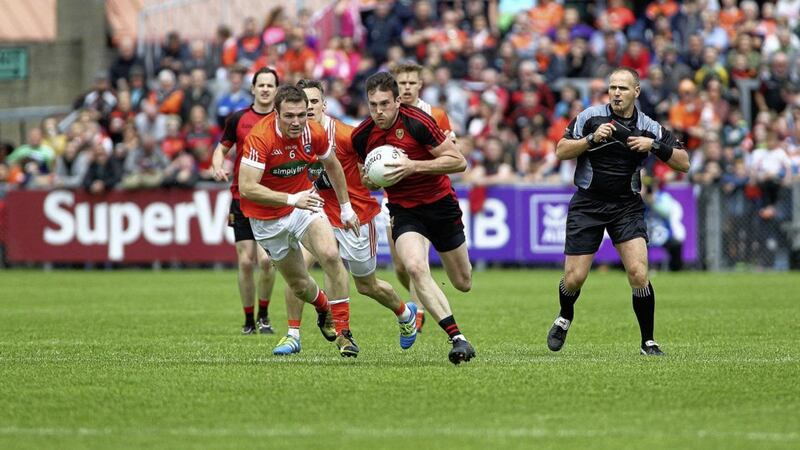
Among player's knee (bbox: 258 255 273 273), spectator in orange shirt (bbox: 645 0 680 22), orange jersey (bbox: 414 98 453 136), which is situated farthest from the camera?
spectator in orange shirt (bbox: 645 0 680 22)

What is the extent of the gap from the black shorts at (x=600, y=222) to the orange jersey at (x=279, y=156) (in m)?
2.08

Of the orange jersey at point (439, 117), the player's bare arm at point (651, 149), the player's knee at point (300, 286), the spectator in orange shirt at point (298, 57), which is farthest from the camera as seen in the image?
the spectator in orange shirt at point (298, 57)

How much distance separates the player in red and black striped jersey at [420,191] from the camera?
11000mm

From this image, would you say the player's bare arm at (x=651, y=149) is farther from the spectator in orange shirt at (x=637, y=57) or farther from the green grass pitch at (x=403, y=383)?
the spectator in orange shirt at (x=637, y=57)

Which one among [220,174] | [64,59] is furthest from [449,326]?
[64,59]

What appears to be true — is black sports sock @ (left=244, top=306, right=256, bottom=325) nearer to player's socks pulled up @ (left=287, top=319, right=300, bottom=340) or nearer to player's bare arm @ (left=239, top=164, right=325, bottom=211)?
player's socks pulled up @ (left=287, top=319, right=300, bottom=340)

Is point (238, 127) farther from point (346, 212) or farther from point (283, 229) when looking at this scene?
point (346, 212)

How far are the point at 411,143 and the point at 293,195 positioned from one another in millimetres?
986

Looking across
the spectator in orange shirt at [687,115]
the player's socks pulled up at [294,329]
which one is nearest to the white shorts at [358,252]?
the player's socks pulled up at [294,329]

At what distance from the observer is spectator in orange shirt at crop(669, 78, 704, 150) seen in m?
25.1

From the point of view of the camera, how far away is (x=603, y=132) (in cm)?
1128

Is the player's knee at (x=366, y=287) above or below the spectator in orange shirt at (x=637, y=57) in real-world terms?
below

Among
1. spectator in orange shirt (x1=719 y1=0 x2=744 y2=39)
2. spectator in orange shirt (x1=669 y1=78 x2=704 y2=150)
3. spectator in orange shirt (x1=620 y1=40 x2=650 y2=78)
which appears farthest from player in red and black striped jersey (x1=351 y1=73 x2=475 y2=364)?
spectator in orange shirt (x1=719 y1=0 x2=744 y2=39)

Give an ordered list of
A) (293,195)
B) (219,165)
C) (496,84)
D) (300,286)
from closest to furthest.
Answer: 1. (293,195)
2. (300,286)
3. (219,165)
4. (496,84)
